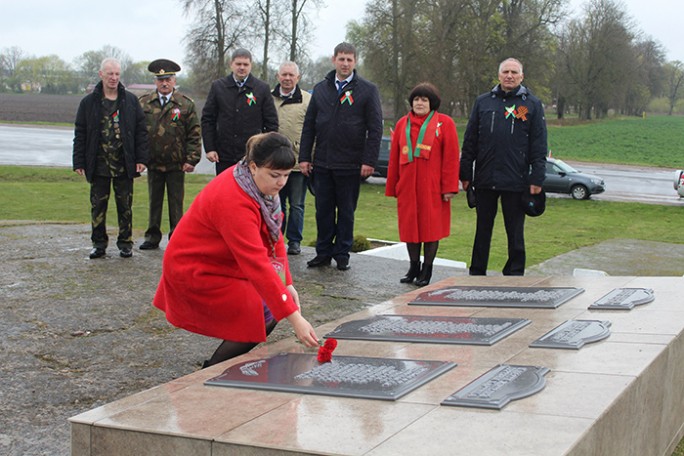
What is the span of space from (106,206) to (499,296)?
14.0ft

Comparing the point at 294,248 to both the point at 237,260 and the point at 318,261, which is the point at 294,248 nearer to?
the point at 318,261

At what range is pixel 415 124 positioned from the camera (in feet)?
27.0

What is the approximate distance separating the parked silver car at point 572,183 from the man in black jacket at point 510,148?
15695mm

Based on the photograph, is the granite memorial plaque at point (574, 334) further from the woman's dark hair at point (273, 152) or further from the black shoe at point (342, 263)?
the black shoe at point (342, 263)

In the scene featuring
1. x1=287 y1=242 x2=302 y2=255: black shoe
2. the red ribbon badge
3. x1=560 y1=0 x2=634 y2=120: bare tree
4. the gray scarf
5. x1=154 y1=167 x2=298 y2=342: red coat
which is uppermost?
x1=560 y1=0 x2=634 y2=120: bare tree

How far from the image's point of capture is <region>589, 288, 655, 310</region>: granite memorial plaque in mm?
5832

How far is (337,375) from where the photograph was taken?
14.0 ft

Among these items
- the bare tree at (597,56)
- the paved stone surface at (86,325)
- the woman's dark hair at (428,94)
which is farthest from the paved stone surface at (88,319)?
the bare tree at (597,56)

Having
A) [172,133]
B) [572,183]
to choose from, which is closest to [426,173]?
[172,133]

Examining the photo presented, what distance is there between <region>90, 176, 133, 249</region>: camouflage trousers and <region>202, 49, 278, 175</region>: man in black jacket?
0.90m

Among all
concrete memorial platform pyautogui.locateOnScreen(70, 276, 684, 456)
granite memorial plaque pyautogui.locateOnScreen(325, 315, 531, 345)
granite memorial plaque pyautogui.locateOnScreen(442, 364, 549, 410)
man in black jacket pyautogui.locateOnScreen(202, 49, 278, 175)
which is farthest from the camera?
man in black jacket pyautogui.locateOnScreen(202, 49, 278, 175)

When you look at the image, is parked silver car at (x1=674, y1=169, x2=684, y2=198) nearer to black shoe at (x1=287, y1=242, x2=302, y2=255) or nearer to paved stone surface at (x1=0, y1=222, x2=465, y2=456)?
paved stone surface at (x1=0, y1=222, x2=465, y2=456)

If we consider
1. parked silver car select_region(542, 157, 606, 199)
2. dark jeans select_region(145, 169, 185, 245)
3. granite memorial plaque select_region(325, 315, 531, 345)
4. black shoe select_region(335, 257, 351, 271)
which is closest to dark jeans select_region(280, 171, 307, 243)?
black shoe select_region(335, 257, 351, 271)

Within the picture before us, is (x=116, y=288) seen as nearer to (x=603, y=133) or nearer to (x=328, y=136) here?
(x=328, y=136)
